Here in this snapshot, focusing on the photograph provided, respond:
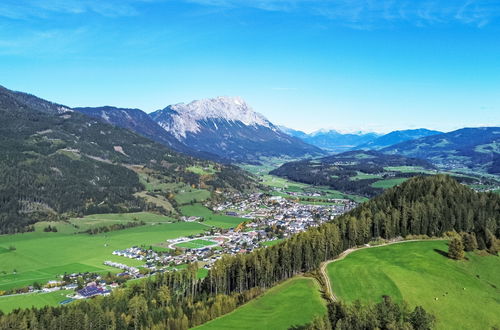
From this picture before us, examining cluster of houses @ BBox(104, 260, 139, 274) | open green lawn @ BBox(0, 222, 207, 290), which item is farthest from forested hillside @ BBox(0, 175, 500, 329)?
open green lawn @ BBox(0, 222, 207, 290)

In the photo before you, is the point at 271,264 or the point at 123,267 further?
the point at 123,267

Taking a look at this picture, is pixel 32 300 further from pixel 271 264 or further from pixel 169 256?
pixel 271 264

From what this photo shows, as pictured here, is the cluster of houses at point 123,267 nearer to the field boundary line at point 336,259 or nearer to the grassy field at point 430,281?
the field boundary line at point 336,259

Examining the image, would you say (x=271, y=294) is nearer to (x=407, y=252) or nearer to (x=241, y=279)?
(x=241, y=279)

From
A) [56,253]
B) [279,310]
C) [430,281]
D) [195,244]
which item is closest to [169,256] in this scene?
[195,244]

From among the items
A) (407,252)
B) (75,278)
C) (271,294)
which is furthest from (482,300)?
(75,278)

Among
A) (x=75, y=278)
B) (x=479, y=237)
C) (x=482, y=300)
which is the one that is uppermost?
(x=479, y=237)

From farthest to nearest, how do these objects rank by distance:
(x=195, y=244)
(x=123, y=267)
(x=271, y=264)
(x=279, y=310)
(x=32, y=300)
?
1. (x=195, y=244)
2. (x=123, y=267)
3. (x=32, y=300)
4. (x=271, y=264)
5. (x=279, y=310)
